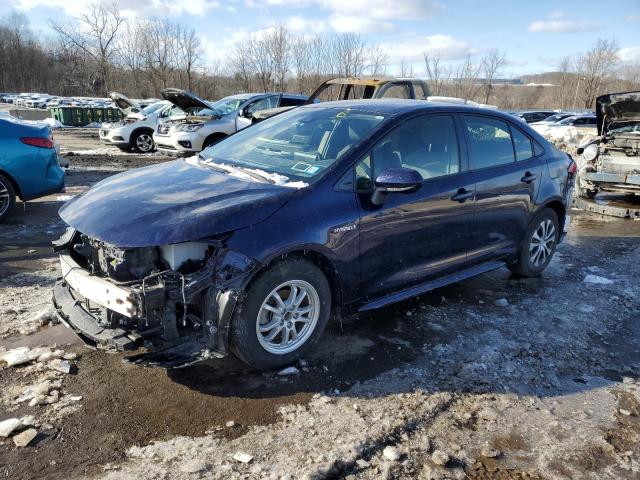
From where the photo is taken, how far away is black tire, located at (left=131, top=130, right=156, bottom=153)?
15.1 meters

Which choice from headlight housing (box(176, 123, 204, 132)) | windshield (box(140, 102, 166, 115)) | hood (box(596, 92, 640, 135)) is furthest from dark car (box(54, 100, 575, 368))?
windshield (box(140, 102, 166, 115))

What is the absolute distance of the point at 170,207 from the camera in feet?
10.4

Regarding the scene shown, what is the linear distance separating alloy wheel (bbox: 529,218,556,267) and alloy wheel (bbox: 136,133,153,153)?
1260cm

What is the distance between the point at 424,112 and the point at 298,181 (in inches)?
54.0

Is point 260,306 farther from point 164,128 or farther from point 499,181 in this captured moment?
point 164,128

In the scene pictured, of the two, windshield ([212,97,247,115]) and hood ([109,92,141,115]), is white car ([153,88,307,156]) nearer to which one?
windshield ([212,97,247,115])

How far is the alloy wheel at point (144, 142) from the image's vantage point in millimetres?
15188

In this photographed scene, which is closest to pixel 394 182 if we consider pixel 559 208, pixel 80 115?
pixel 559 208

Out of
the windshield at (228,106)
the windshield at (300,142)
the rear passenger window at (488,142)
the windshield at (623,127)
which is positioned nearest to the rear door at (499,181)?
the rear passenger window at (488,142)

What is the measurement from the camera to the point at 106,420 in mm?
2930

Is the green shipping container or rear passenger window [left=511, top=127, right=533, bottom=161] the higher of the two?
the green shipping container

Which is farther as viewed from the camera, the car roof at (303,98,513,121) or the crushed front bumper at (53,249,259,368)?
the car roof at (303,98,513,121)

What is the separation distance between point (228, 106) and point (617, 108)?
29.6ft

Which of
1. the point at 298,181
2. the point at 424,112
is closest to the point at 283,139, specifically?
the point at 298,181
